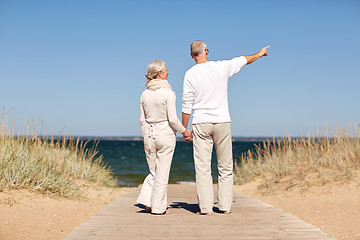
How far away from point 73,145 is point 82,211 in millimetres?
3992

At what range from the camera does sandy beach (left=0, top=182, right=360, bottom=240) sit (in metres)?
5.13

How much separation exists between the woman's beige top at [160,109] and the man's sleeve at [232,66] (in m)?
0.76

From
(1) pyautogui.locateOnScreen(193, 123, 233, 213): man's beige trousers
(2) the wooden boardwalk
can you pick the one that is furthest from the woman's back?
(2) the wooden boardwalk

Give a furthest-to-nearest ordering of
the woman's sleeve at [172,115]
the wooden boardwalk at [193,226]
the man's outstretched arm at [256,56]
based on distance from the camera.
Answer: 1. the man's outstretched arm at [256,56]
2. the woman's sleeve at [172,115]
3. the wooden boardwalk at [193,226]

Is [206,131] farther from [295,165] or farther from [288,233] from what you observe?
[295,165]

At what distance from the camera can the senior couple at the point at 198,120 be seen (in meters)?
4.65

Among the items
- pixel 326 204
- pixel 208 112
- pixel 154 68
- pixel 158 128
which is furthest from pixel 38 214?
pixel 326 204

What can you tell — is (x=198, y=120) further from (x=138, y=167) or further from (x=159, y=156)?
(x=138, y=167)

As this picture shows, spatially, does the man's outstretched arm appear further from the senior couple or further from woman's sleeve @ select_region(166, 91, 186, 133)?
woman's sleeve @ select_region(166, 91, 186, 133)

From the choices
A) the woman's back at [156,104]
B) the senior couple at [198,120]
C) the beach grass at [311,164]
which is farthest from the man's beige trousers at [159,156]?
the beach grass at [311,164]

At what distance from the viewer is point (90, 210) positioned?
6844 mm

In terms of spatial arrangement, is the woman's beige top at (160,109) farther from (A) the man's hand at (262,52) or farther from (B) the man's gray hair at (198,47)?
(A) the man's hand at (262,52)

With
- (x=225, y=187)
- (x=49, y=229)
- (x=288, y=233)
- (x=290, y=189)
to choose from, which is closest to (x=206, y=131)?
(x=225, y=187)

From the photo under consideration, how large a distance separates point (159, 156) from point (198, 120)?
0.70 m
